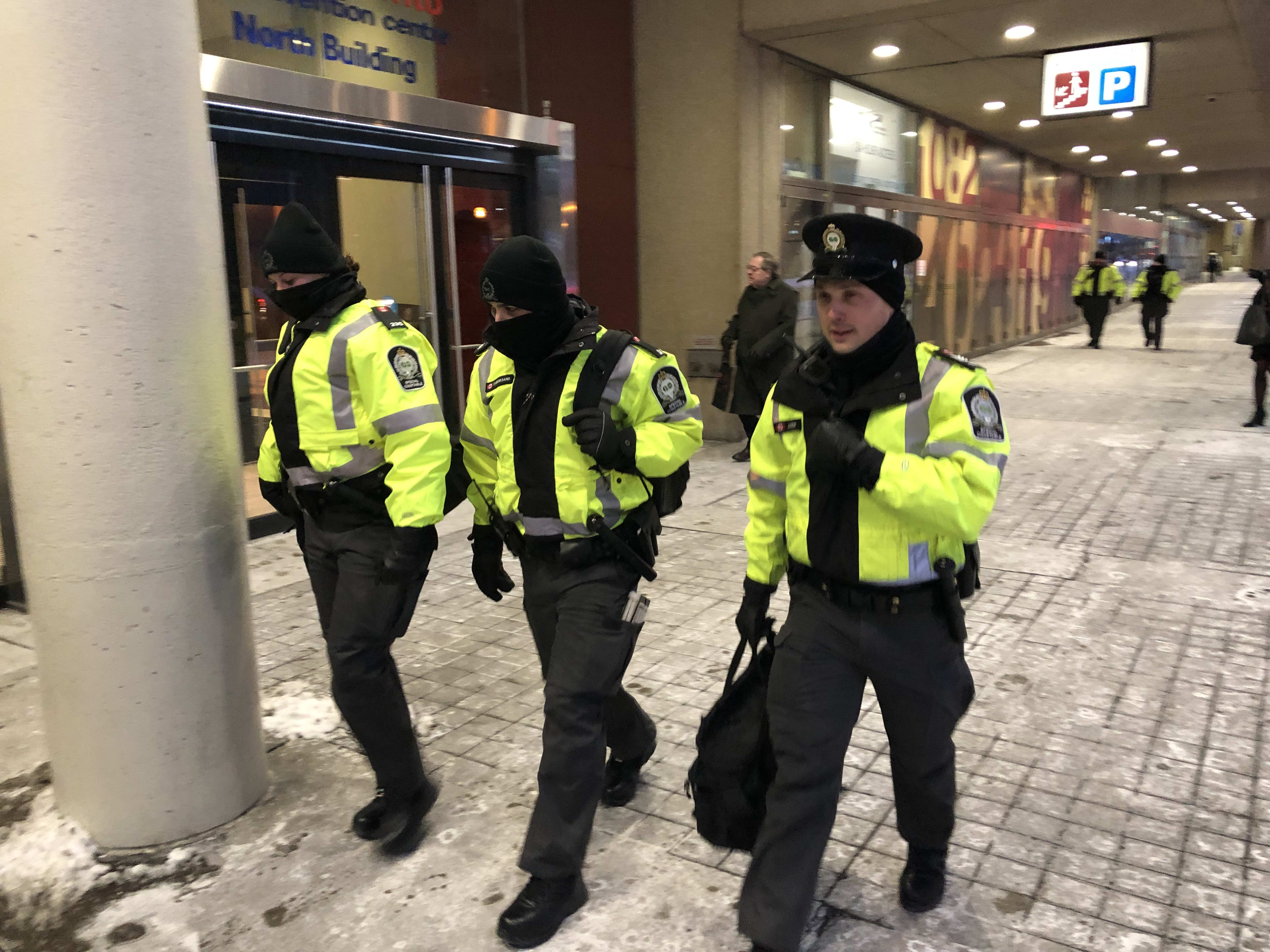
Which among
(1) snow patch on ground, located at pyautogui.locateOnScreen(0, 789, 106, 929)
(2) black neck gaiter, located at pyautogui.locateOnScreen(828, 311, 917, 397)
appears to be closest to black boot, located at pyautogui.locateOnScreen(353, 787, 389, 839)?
(1) snow patch on ground, located at pyautogui.locateOnScreen(0, 789, 106, 929)

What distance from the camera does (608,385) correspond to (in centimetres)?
302

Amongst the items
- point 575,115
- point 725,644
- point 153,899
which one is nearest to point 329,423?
point 153,899

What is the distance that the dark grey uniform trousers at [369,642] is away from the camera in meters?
3.14

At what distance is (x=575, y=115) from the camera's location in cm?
957

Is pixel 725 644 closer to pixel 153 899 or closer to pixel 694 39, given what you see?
pixel 153 899

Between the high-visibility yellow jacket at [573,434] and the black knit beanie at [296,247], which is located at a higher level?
the black knit beanie at [296,247]

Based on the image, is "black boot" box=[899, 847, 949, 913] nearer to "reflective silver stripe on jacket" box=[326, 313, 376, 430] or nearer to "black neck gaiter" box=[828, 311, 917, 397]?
"black neck gaiter" box=[828, 311, 917, 397]

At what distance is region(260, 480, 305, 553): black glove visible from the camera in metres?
3.47

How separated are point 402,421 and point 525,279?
58cm

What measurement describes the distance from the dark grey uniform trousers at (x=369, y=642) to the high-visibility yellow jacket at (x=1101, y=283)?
19.4 meters

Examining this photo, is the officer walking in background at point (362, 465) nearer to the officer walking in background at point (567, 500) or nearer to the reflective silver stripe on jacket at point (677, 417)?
the officer walking in background at point (567, 500)

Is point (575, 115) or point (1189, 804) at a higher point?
point (575, 115)

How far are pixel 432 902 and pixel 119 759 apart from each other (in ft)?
3.73

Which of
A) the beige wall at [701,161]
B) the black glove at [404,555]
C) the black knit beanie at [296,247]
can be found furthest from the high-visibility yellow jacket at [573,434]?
the beige wall at [701,161]
